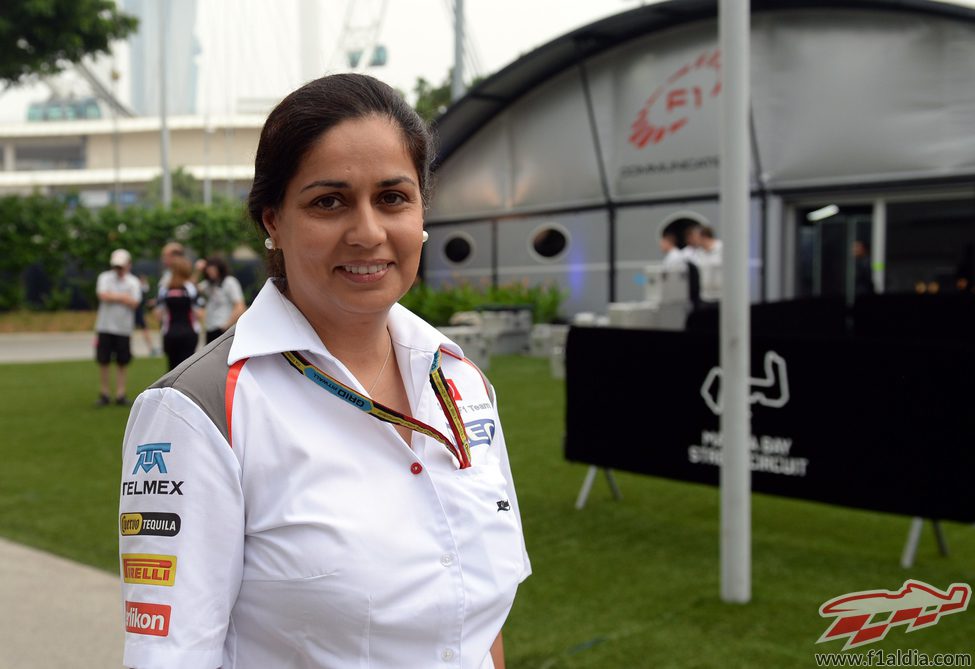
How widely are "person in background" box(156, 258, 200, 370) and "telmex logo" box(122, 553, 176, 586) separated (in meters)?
9.67

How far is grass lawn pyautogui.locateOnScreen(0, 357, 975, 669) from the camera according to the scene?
4277 millimetres

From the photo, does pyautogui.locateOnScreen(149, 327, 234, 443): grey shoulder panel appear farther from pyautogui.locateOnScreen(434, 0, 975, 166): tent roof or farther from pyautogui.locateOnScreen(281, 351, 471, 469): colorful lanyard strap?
pyautogui.locateOnScreen(434, 0, 975, 166): tent roof

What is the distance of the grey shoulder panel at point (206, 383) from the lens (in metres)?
1.48

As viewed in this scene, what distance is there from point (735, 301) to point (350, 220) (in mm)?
3349

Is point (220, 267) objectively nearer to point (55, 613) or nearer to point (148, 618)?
point (55, 613)

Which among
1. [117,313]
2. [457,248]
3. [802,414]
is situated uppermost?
[457,248]

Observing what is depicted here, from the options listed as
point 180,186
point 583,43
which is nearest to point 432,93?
point 583,43

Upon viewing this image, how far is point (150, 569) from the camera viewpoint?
4.86 feet

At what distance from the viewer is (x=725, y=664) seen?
407 cm

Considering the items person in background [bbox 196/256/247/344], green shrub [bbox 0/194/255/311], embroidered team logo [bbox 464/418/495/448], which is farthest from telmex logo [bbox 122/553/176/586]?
green shrub [bbox 0/194/255/311]

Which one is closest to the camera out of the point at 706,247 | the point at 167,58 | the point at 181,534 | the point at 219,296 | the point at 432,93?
the point at 181,534

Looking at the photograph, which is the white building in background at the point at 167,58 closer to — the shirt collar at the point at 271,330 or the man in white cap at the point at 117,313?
the man in white cap at the point at 117,313

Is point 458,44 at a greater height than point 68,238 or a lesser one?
greater

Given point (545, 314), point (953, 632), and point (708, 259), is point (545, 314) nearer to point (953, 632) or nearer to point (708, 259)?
point (708, 259)
